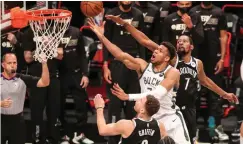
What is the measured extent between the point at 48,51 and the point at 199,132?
10.2 feet

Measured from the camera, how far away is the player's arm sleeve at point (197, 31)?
11.5 m

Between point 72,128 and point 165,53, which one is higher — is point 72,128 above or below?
below

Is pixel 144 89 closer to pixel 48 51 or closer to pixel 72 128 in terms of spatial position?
pixel 48 51

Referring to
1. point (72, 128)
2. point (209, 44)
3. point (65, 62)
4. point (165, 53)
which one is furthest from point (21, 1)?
point (165, 53)

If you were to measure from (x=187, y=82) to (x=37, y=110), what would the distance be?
2.43 metres

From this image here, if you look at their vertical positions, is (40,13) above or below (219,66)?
above

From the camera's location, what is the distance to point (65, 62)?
11.4 meters

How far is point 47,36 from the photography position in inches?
394

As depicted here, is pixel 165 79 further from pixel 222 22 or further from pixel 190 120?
pixel 222 22

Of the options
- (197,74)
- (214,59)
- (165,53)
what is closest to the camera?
(165,53)

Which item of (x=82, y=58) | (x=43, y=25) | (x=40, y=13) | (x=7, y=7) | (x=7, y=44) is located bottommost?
(x=82, y=58)

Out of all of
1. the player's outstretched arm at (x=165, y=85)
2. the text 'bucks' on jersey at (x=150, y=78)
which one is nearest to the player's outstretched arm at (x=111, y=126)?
the player's outstretched arm at (x=165, y=85)

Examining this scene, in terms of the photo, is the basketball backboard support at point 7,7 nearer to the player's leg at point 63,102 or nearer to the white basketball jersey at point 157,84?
the player's leg at point 63,102

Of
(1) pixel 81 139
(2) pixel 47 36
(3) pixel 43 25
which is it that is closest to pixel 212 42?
(1) pixel 81 139
